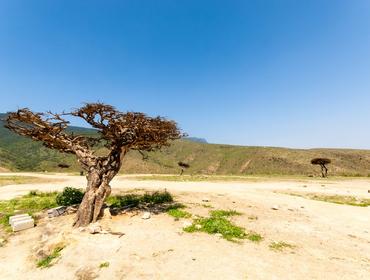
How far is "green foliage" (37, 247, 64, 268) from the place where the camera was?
1001 centimetres

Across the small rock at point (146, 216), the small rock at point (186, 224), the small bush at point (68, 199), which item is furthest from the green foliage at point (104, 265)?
the small bush at point (68, 199)

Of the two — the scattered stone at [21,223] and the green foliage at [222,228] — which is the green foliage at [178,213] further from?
the scattered stone at [21,223]

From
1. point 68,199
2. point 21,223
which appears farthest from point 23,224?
point 68,199

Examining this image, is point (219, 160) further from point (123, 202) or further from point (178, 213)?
point (178, 213)

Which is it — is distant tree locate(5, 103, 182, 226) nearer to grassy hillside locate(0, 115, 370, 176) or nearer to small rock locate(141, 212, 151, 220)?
small rock locate(141, 212, 151, 220)

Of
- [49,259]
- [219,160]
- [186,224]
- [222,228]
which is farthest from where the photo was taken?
[219,160]

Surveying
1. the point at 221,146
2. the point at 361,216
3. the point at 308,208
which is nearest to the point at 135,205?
the point at 308,208

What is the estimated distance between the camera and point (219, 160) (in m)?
113

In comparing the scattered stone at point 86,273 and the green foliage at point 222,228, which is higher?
the green foliage at point 222,228

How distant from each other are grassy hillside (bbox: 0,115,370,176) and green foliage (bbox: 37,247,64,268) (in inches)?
2829

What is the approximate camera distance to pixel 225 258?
9078 mm

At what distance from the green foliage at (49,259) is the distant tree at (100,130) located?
2682 millimetres

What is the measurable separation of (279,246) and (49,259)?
339 inches

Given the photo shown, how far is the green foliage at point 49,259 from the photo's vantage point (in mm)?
10011
